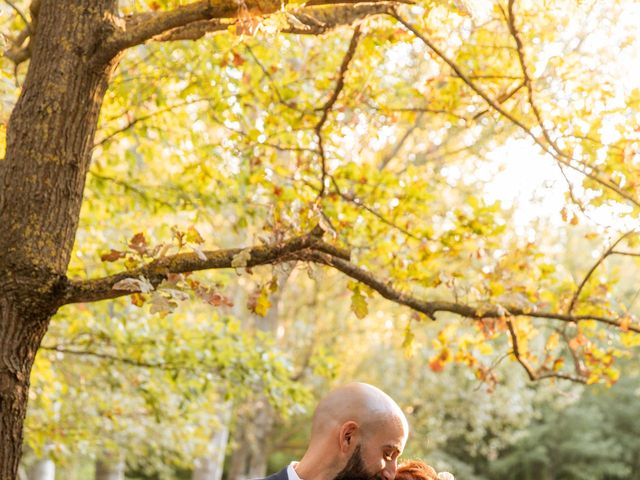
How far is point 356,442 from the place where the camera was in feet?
10.5

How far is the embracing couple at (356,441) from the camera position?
319 cm

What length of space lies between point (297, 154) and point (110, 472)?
32.2 ft

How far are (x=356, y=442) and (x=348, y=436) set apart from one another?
3 centimetres

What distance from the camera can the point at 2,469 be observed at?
3641 millimetres

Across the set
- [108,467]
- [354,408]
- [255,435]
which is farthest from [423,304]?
[255,435]

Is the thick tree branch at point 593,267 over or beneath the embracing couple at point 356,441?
over

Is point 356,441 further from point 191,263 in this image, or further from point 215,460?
point 215,460

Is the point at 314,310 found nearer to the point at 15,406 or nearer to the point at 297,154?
the point at 297,154

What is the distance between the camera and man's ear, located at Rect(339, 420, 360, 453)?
3.19 meters

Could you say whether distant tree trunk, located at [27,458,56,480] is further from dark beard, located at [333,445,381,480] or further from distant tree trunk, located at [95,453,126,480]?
dark beard, located at [333,445,381,480]

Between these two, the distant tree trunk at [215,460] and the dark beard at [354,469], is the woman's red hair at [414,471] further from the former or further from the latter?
the distant tree trunk at [215,460]

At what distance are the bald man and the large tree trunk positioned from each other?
116 centimetres

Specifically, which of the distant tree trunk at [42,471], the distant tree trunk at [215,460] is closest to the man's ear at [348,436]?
the distant tree trunk at [42,471]

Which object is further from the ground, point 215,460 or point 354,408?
point 354,408
